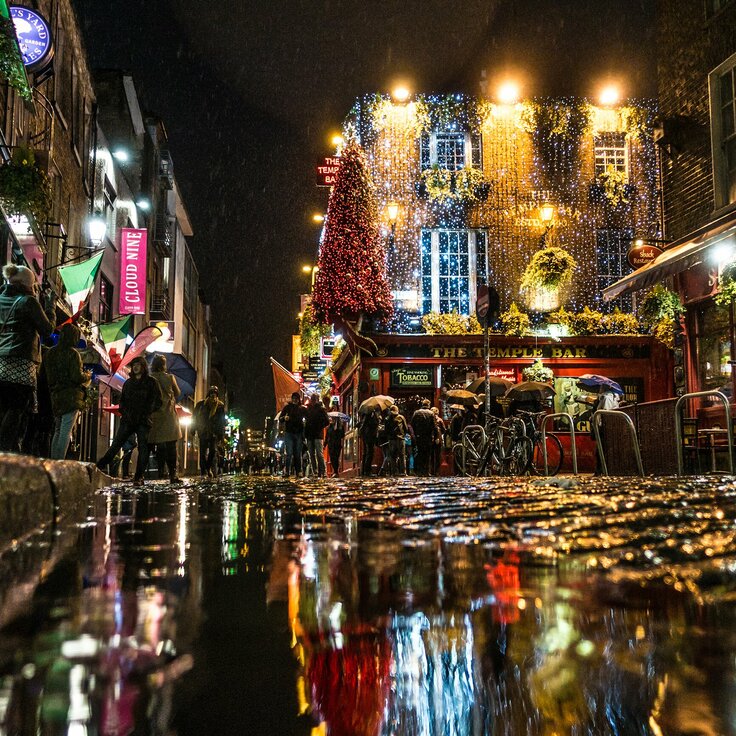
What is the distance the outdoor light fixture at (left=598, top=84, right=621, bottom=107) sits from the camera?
2477 centimetres

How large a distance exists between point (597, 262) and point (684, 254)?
47.6ft

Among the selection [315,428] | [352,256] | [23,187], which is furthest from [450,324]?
[23,187]

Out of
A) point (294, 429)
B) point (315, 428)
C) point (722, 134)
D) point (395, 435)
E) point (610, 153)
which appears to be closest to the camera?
point (722, 134)

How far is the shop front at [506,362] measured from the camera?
77.8 feet

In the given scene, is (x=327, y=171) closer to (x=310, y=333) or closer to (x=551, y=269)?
(x=310, y=333)

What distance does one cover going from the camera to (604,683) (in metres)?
0.80

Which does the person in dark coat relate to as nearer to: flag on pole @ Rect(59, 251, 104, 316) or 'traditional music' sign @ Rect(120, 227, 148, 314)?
flag on pole @ Rect(59, 251, 104, 316)

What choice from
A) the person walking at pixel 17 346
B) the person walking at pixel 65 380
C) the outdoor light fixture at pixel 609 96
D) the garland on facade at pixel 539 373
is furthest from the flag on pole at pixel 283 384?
the person walking at pixel 17 346

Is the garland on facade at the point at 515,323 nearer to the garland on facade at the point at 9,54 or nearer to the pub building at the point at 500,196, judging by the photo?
the pub building at the point at 500,196

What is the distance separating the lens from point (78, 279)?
15.7 metres

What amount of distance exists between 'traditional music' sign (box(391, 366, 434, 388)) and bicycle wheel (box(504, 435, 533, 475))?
9.93 meters

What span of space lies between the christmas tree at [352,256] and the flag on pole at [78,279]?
29.8ft

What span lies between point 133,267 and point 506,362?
11933 mm

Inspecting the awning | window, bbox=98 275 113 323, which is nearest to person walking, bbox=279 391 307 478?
window, bbox=98 275 113 323
